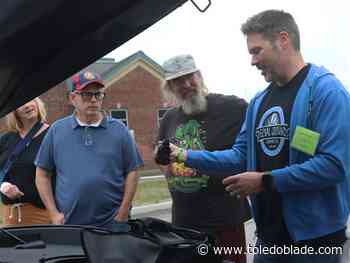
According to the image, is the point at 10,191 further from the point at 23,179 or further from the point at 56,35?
the point at 56,35

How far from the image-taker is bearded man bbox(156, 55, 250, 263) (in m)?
3.31

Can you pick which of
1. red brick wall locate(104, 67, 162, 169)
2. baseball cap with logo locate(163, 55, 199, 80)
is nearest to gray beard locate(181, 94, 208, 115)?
baseball cap with logo locate(163, 55, 199, 80)

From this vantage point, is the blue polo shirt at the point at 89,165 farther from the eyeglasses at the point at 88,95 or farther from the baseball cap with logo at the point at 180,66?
the baseball cap with logo at the point at 180,66

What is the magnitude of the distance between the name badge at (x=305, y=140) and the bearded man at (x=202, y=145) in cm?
108

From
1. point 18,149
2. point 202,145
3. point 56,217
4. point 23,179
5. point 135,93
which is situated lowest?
point 56,217

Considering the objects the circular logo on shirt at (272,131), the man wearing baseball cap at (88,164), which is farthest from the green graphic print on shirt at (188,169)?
the circular logo on shirt at (272,131)

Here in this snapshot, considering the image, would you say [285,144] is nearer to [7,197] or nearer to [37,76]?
[37,76]

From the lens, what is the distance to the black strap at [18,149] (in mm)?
3826

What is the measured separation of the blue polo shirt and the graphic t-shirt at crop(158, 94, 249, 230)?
35 centimetres

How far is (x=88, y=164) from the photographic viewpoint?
3215 millimetres

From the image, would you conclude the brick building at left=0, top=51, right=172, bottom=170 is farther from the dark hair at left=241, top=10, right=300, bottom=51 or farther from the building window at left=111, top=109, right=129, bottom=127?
the dark hair at left=241, top=10, right=300, bottom=51

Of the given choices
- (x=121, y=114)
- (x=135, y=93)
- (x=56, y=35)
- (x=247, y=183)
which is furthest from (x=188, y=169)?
(x=135, y=93)

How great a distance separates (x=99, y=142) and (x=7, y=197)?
0.99m

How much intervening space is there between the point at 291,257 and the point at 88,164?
144cm
